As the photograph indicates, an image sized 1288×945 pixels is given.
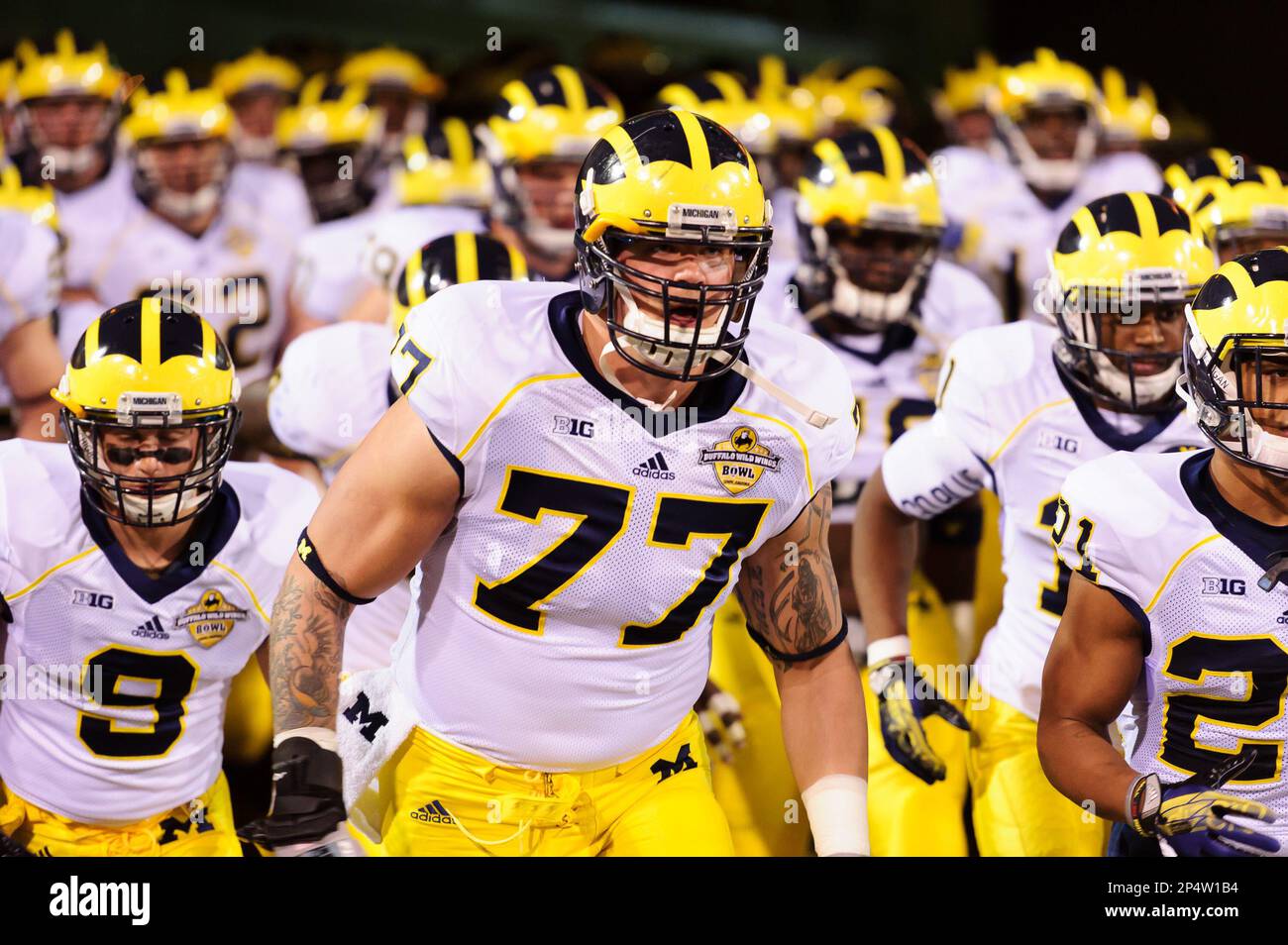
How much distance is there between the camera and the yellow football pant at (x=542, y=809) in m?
2.50

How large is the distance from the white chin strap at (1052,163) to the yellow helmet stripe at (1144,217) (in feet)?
8.62

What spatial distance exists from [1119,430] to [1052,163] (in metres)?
2.89

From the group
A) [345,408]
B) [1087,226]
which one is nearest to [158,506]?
[345,408]

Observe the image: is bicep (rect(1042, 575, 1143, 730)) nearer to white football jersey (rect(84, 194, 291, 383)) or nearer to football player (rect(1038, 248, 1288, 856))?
football player (rect(1038, 248, 1288, 856))

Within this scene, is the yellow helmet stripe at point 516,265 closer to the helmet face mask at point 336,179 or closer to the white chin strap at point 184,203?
the white chin strap at point 184,203

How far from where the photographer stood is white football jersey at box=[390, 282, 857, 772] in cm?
230

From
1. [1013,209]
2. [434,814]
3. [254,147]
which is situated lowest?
[434,814]

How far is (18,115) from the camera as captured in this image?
5.87m

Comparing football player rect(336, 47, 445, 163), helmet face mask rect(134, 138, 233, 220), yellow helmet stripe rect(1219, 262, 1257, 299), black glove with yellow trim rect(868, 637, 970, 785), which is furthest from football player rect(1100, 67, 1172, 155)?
yellow helmet stripe rect(1219, 262, 1257, 299)

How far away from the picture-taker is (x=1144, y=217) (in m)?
3.22

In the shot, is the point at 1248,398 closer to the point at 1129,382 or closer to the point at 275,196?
the point at 1129,382

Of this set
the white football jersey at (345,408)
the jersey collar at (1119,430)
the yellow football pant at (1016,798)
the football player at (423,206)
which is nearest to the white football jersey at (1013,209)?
the football player at (423,206)

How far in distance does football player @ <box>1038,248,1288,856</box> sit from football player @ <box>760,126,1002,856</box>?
49.8 inches
